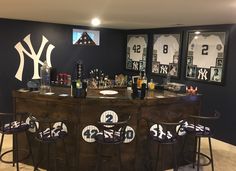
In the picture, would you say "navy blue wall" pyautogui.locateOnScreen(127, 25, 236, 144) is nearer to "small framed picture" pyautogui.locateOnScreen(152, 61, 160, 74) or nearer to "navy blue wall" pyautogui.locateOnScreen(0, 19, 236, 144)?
"navy blue wall" pyautogui.locateOnScreen(0, 19, 236, 144)

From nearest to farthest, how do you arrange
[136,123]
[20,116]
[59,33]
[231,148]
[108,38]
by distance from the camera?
[136,123] < [20,116] < [231,148] < [59,33] < [108,38]

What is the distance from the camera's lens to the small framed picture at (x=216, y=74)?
521 cm

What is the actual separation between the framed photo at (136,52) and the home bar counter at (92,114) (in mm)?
3245

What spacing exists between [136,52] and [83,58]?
1.44 metres

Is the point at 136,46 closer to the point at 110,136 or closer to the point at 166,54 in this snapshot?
the point at 166,54

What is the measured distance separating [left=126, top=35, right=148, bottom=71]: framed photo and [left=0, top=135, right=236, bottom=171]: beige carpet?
2708 mm

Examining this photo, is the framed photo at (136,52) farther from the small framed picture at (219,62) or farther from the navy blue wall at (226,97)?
the small framed picture at (219,62)

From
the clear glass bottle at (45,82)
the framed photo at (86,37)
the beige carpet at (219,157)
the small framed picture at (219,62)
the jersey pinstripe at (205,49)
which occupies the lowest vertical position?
the beige carpet at (219,157)

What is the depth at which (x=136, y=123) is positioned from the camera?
3641 millimetres

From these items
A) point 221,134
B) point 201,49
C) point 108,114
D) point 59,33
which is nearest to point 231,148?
point 221,134

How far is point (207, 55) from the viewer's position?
5.43 meters

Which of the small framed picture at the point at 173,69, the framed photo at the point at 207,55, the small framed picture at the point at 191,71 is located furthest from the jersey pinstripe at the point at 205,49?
the small framed picture at the point at 173,69

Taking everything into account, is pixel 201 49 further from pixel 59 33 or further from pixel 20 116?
pixel 20 116

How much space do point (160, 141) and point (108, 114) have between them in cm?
75
